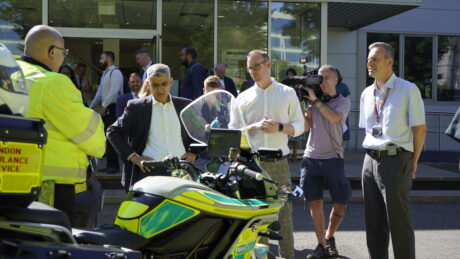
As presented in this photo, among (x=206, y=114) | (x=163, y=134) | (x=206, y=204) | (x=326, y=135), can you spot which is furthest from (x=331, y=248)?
(x=206, y=204)

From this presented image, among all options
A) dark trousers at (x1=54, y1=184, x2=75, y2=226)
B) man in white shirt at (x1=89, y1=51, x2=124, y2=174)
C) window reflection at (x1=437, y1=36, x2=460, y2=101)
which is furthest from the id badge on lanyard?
window reflection at (x1=437, y1=36, x2=460, y2=101)

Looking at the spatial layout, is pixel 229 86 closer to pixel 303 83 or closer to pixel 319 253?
pixel 303 83

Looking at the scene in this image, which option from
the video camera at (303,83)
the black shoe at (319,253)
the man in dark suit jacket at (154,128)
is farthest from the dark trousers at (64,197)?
the black shoe at (319,253)

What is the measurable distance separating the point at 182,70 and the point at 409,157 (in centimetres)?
835

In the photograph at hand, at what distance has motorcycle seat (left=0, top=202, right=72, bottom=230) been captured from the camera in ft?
8.69

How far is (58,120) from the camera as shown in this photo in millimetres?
3775

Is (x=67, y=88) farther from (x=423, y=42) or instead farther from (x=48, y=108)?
(x=423, y=42)

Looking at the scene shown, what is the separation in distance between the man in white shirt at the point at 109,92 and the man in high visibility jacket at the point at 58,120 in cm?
712

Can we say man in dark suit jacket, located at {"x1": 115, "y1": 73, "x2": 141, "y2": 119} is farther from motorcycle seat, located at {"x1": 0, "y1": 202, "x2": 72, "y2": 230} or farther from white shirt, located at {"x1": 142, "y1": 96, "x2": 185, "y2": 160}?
motorcycle seat, located at {"x1": 0, "y1": 202, "x2": 72, "y2": 230}

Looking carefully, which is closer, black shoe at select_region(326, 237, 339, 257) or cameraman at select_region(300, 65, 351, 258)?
cameraman at select_region(300, 65, 351, 258)

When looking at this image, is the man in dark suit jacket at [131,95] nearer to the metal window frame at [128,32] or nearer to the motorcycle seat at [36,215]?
the metal window frame at [128,32]

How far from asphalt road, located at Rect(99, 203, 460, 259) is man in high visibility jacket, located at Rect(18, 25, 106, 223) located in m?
3.54

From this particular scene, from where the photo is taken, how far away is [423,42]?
18.6 m

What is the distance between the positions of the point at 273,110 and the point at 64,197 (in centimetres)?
236
